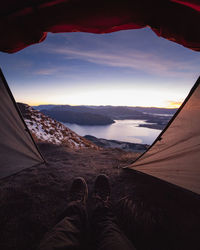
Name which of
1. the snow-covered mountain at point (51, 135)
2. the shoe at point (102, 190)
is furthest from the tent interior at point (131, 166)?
the snow-covered mountain at point (51, 135)

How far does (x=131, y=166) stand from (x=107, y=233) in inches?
62.8

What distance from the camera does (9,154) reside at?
1845 millimetres

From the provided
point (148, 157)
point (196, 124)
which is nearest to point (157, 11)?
point (196, 124)

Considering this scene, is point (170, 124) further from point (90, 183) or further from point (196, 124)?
point (90, 183)

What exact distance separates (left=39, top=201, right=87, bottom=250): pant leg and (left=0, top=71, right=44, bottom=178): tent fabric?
1.27m

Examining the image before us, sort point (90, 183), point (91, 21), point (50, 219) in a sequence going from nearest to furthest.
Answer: point (91, 21)
point (50, 219)
point (90, 183)

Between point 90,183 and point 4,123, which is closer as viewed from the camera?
point 4,123

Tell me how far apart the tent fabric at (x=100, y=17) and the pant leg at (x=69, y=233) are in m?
1.74

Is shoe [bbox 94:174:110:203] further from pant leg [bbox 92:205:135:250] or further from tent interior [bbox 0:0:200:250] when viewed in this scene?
pant leg [bbox 92:205:135:250]

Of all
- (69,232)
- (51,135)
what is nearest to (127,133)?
(51,135)

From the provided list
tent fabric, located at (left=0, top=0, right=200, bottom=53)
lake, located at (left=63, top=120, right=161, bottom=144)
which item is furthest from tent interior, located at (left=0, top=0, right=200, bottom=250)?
lake, located at (left=63, top=120, right=161, bottom=144)

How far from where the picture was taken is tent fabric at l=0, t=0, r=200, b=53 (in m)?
0.86

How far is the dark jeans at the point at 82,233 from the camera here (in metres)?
0.96

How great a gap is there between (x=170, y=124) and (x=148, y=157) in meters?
0.77
